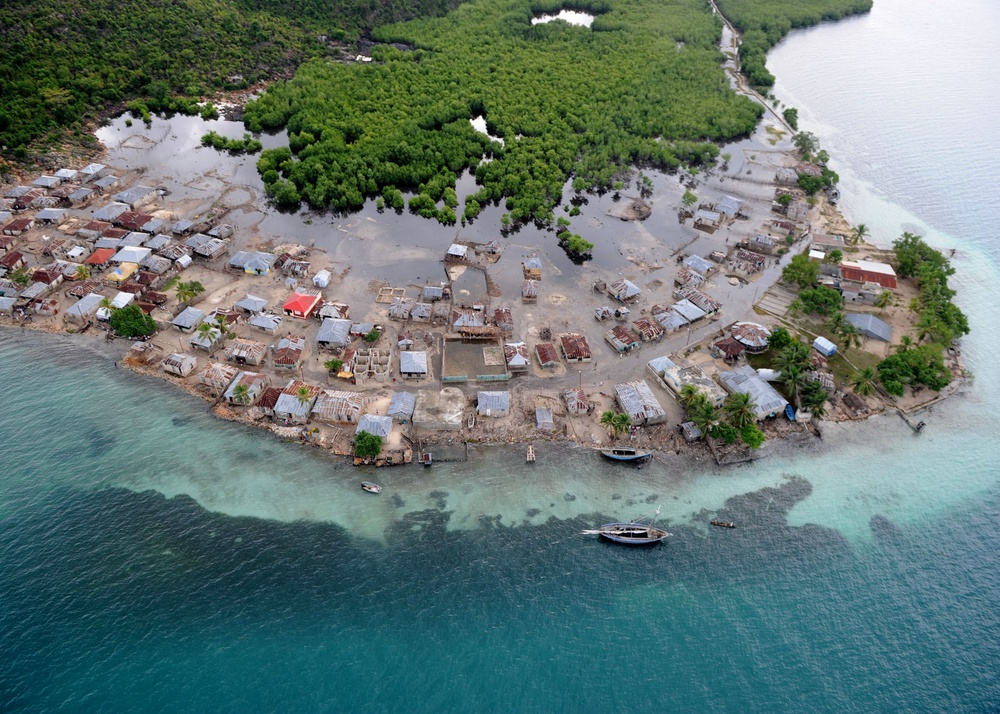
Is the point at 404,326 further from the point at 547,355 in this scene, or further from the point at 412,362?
the point at 547,355

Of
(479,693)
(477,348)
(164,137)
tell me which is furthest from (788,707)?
(164,137)

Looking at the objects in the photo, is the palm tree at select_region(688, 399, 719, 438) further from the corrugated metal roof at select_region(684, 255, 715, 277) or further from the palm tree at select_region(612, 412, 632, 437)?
the corrugated metal roof at select_region(684, 255, 715, 277)

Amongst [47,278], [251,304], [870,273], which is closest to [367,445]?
[251,304]

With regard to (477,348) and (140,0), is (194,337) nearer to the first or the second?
(477,348)

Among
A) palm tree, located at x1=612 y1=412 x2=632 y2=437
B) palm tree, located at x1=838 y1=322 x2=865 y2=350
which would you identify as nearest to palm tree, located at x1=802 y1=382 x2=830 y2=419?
palm tree, located at x1=838 y1=322 x2=865 y2=350

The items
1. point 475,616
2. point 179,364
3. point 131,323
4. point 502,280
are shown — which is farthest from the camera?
point 502,280
